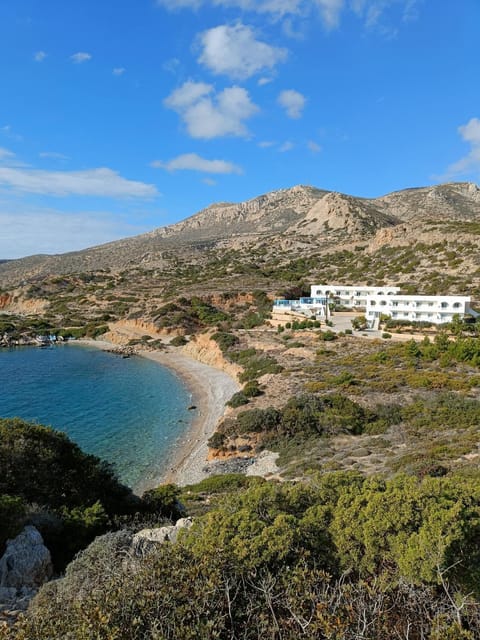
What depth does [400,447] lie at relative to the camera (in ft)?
54.5

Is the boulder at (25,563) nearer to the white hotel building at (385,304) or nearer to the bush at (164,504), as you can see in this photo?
the bush at (164,504)

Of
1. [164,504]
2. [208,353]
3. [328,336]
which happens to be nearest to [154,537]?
[164,504]

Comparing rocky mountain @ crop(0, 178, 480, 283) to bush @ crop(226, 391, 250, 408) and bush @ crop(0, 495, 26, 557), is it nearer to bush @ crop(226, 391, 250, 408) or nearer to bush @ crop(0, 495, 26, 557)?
bush @ crop(226, 391, 250, 408)

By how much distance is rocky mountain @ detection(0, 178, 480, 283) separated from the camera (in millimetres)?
75625

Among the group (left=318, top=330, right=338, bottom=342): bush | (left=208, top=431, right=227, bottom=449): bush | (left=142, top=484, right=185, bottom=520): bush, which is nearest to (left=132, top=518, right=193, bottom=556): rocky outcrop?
(left=142, top=484, right=185, bottom=520): bush

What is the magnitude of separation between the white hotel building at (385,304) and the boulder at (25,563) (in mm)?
39909

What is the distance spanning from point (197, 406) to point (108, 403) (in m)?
7.05

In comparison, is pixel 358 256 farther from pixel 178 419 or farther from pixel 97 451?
pixel 97 451

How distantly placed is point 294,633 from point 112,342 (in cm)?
5425

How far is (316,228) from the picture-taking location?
103m

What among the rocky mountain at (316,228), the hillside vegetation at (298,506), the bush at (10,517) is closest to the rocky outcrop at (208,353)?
the hillside vegetation at (298,506)

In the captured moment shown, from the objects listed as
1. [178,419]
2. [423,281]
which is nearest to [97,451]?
[178,419]

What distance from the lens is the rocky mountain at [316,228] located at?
75625 millimetres

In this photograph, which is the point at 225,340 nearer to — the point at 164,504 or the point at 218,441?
the point at 218,441
